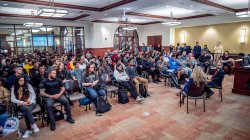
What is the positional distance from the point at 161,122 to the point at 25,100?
2899mm

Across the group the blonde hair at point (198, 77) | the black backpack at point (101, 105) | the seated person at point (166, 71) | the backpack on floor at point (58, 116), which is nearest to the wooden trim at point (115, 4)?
the seated person at point (166, 71)

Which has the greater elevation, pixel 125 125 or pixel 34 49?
pixel 34 49

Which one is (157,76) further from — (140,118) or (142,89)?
(140,118)

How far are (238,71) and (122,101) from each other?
384cm

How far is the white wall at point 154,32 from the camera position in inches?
556

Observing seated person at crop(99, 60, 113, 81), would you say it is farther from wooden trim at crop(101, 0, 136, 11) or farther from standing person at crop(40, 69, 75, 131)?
wooden trim at crop(101, 0, 136, 11)

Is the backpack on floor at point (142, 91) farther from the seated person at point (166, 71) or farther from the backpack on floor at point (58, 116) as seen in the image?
the backpack on floor at point (58, 116)

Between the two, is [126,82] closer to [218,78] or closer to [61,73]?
[61,73]

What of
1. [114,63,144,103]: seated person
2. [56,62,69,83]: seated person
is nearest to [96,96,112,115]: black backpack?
[114,63,144,103]: seated person

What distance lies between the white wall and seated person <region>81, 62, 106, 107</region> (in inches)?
422

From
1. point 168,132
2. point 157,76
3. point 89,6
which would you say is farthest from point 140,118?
point 89,6

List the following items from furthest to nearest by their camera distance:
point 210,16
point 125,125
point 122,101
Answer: point 210,16 < point 122,101 < point 125,125

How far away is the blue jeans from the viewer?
4273 mm

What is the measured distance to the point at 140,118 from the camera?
3.97 m
